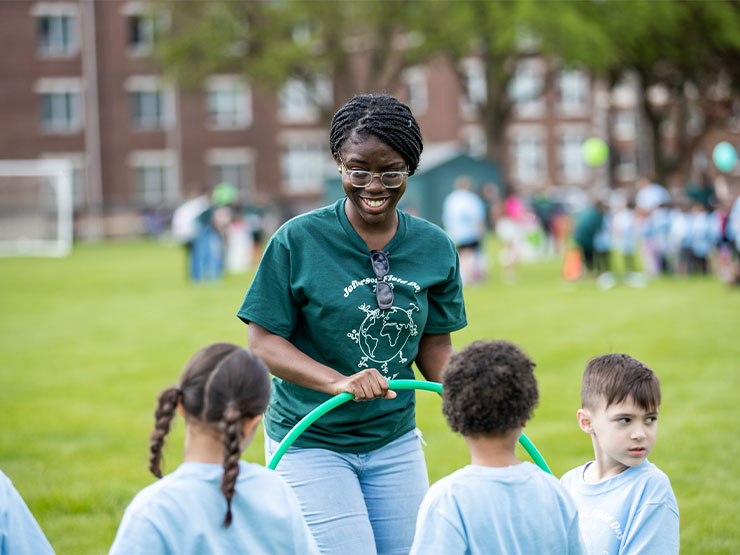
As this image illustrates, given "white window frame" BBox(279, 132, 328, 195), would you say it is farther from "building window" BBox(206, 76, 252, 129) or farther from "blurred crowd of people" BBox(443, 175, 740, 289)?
"blurred crowd of people" BBox(443, 175, 740, 289)

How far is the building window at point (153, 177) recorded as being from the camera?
53.8m

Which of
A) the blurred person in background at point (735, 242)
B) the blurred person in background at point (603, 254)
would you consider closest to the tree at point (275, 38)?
the blurred person in background at point (603, 254)

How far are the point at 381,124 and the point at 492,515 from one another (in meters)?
1.42

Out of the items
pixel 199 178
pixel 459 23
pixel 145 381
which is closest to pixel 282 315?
pixel 145 381

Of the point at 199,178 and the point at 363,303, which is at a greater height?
the point at 199,178

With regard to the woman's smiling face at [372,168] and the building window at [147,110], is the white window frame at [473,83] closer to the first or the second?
the building window at [147,110]

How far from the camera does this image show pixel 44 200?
42.6 meters

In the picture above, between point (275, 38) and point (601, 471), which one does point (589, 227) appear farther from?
point (275, 38)

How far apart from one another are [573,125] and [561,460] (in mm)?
57110

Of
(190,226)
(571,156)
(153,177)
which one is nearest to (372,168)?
(190,226)

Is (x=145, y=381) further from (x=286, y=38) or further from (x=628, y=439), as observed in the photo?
(x=286, y=38)

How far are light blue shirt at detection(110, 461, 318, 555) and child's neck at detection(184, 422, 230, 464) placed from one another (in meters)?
0.02

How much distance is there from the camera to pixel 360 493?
347cm

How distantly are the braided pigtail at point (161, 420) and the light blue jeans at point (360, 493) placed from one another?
2.72 ft
